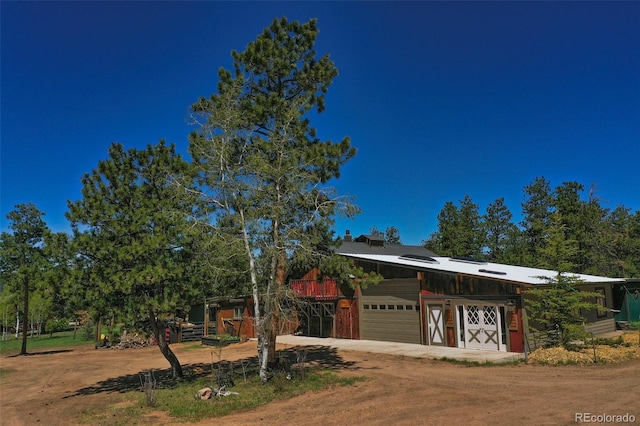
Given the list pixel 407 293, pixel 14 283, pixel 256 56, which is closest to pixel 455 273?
pixel 407 293

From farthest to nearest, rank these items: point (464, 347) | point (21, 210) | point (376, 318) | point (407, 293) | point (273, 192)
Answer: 1. point (21, 210)
2. point (376, 318)
3. point (407, 293)
4. point (464, 347)
5. point (273, 192)

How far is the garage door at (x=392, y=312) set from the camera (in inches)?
897

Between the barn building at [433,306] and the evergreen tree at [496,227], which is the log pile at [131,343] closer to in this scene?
the barn building at [433,306]

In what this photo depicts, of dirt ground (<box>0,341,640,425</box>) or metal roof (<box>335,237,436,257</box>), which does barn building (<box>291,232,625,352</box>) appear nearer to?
dirt ground (<box>0,341,640,425</box>)

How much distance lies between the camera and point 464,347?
2047 cm

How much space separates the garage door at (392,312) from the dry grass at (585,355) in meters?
6.82

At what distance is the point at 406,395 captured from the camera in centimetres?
1138

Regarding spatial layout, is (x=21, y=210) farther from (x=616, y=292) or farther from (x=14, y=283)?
(x=616, y=292)

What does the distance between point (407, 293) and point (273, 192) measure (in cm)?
1184

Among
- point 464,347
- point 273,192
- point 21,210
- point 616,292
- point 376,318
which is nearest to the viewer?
point 273,192

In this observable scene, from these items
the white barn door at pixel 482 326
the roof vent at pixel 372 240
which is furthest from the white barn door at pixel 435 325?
the roof vent at pixel 372 240

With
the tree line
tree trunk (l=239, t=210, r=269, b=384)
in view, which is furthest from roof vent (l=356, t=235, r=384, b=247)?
tree trunk (l=239, t=210, r=269, b=384)

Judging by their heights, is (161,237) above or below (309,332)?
above

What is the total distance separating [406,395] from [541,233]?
36.4m
